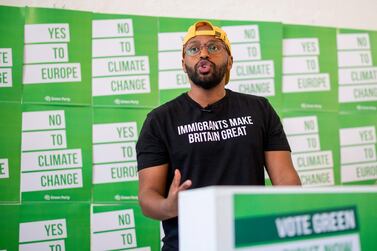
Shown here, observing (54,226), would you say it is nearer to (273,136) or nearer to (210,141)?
(210,141)

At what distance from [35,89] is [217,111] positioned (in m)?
0.93

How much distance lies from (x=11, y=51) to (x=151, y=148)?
951mm

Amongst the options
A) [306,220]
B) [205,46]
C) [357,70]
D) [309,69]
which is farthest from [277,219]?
[357,70]

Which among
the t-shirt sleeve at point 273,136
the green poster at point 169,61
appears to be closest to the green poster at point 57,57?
the green poster at point 169,61

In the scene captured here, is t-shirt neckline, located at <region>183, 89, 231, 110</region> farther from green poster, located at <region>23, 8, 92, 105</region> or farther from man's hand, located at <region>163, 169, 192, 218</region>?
green poster, located at <region>23, 8, 92, 105</region>

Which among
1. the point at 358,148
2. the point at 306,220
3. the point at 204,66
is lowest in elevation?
the point at 306,220

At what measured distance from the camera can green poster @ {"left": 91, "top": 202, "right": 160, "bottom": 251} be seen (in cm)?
223

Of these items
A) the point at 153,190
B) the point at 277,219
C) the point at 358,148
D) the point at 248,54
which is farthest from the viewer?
the point at 358,148

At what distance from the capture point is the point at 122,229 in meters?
2.27

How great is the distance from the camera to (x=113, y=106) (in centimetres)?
230

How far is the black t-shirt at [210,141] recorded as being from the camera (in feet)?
5.01

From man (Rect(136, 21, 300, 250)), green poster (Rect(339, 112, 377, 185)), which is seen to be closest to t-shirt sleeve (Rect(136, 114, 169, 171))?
man (Rect(136, 21, 300, 250))

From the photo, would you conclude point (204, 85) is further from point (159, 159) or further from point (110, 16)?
point (110, 16)

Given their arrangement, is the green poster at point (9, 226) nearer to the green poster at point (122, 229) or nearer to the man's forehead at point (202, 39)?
the green poster at point (122, 229)
